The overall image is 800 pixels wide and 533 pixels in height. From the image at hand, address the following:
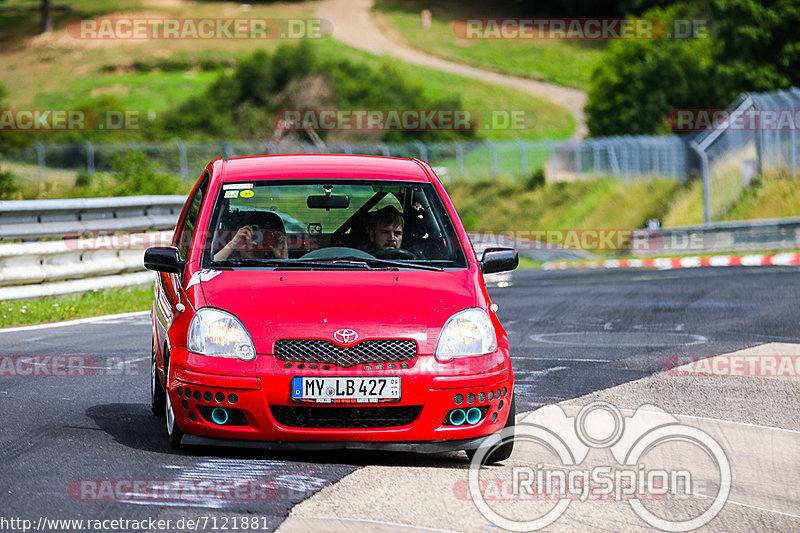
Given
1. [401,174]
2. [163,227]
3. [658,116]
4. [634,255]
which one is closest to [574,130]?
[658,116]

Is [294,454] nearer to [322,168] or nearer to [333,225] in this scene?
[333,225]

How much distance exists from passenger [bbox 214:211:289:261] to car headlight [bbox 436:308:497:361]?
1.34m

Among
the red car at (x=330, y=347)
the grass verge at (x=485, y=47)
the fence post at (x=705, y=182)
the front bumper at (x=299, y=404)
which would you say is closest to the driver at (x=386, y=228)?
the red car at (x=330, y=347)

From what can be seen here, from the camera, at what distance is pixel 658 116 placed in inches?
2645

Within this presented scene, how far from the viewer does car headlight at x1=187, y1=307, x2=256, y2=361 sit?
610 centimetres

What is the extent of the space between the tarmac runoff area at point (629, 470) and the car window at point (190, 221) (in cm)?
212

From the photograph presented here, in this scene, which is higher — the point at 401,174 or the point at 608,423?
the point at 401,174

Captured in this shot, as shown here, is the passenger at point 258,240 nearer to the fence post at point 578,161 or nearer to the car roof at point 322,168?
the car roof at point 322,168

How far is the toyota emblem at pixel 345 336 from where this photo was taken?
6.05 meters

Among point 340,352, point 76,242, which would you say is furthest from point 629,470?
point 76,242

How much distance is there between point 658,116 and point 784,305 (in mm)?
53830

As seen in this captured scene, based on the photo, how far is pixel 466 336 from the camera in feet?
20.7

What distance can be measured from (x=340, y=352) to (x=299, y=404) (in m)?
0.33

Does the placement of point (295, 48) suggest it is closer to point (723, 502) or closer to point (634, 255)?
point (634, 255)
